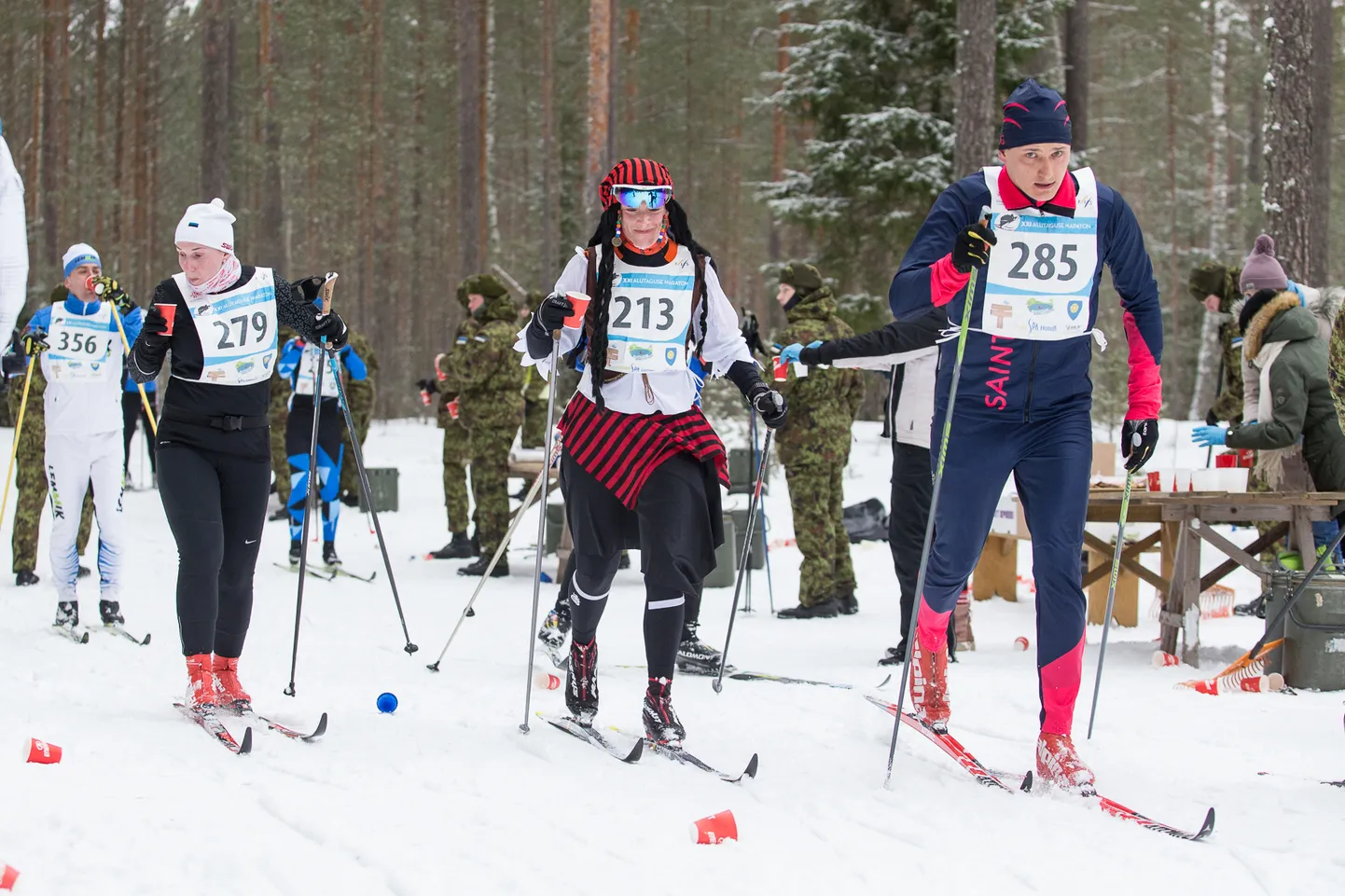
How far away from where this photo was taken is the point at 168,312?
15.9 ft

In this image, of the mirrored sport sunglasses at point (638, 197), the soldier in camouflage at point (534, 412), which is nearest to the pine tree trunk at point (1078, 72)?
the soldier in camouflage at point (534, 412)

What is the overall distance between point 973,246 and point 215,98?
1586cm

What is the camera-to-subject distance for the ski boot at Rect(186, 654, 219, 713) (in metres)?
4.93

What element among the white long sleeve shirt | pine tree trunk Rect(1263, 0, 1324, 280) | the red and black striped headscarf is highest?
pine tree trunk Rect(1263, 0, 1324, 280)

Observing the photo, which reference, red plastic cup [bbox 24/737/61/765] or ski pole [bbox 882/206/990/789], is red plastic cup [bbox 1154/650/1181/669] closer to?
ski pole [bbox 882/206/990/789]

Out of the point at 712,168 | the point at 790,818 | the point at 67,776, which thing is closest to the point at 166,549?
the point at 67,776

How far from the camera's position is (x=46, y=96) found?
2347 cm

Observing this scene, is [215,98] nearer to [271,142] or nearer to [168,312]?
[271,142]

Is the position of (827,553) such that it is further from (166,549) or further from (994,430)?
(166,549)

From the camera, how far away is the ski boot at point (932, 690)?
4723 mm

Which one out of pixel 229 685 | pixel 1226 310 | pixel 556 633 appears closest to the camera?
pixel 229 685

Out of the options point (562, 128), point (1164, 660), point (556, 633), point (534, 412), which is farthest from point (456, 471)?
point (562, 128)

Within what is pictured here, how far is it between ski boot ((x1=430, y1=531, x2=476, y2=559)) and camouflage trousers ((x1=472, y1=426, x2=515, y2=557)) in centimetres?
103

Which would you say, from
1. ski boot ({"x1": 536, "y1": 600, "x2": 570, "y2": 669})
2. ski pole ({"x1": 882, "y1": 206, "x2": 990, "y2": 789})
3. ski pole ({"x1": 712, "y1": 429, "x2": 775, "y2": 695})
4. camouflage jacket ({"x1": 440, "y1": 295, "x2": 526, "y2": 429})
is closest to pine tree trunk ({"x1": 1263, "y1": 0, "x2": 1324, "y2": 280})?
ski pole ({"x1": 712, "y1": 429, "x2": 775, "y2": 695})
